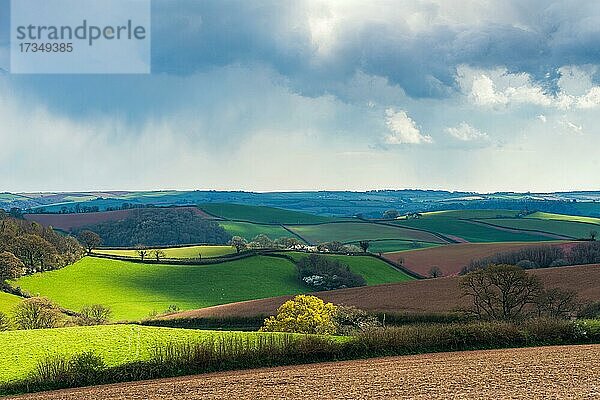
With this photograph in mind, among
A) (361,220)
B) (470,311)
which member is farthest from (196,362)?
(361,220)

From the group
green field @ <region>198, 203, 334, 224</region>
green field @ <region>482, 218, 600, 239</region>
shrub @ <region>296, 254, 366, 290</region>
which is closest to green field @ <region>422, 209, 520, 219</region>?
green field @ <region>482, 218, 600, 239</region>

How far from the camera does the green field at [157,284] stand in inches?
3214

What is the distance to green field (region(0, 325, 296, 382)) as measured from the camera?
107 ft

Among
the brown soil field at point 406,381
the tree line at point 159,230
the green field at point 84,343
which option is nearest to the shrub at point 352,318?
the green field at point 84,343

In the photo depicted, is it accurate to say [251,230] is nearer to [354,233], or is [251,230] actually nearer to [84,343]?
[354,233]

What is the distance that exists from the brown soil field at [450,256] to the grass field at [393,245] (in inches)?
633

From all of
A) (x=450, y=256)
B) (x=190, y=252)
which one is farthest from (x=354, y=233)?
(x=450, y=256)

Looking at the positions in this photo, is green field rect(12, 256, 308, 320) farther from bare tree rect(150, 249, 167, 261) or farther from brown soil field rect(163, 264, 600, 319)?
brown soil field rect(163, 264, 600, 319)

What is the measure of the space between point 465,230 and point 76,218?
Result: 102 m

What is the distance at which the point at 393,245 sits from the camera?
134 metres

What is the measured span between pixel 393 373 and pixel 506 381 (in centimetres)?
494

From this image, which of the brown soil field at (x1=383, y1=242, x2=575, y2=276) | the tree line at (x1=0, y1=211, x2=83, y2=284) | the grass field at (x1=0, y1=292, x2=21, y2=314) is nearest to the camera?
the grass field at (x1=0, y1=292, x2=21, y2=314)

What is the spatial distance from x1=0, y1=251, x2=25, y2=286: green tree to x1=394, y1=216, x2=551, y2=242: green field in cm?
9671

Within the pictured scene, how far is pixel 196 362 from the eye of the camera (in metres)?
31.5
